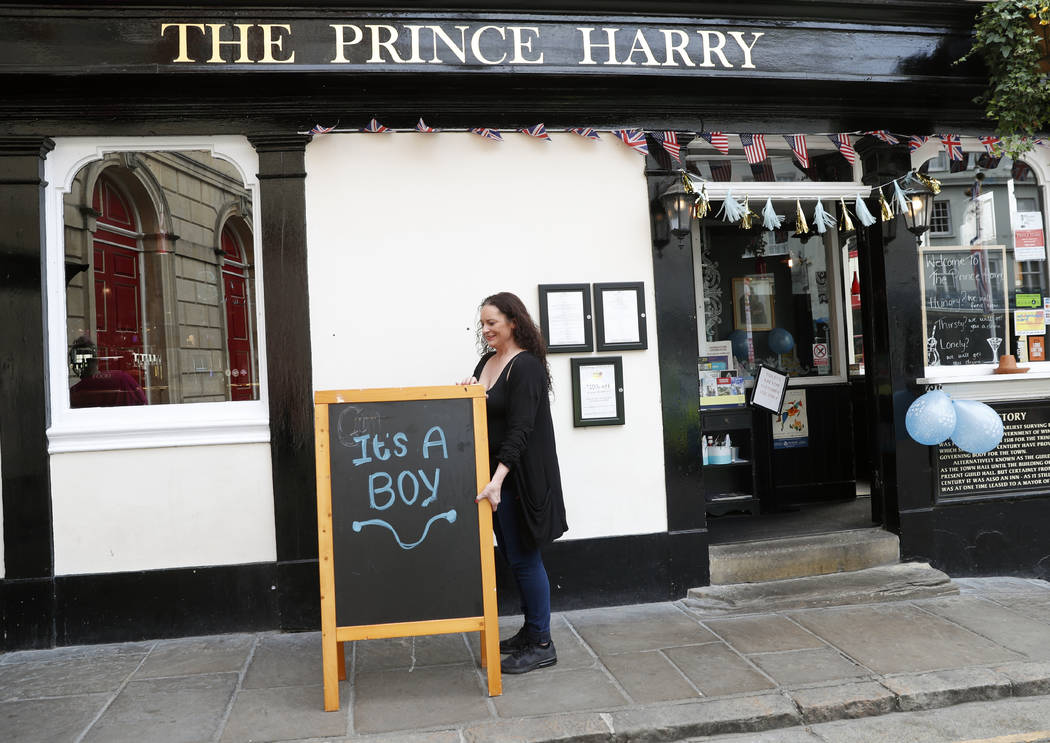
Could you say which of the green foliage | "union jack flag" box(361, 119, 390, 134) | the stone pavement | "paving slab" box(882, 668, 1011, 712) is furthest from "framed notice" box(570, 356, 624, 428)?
the green foliage

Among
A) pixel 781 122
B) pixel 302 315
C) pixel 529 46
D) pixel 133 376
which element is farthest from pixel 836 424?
pixel 133 376

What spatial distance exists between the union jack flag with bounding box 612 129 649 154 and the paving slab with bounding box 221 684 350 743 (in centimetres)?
380

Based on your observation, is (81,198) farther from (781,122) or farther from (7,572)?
(781,122)

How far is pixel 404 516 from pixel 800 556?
3.09m

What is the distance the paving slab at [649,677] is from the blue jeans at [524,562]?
45 centimetres

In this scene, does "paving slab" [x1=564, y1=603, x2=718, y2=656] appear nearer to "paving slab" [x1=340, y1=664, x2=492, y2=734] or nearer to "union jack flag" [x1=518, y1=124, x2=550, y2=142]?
"paving slab" [x1=340, y1=664, x2=492, y2=734]

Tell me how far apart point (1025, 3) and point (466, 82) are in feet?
12.3

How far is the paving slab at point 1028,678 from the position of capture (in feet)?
13.1

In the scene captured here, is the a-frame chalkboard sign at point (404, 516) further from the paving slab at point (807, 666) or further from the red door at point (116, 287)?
the red door at point (116, 287)

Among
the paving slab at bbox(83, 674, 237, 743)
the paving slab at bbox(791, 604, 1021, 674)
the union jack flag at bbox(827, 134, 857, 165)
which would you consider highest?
the union jack flag at bbox(827, 134, 857, 165)

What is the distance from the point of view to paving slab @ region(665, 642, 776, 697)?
4023 millimetres

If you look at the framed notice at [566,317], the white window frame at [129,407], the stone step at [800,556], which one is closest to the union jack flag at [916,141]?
the framed notice at [566,317]

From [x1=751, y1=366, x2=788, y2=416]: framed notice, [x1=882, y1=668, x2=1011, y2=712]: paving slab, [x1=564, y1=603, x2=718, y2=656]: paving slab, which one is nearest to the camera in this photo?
[x1=882, y1=668, x2=1011, y2=712]: paving slab

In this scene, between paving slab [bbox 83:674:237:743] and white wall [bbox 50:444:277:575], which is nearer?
paving slab [bbox 83:674:237:743]
